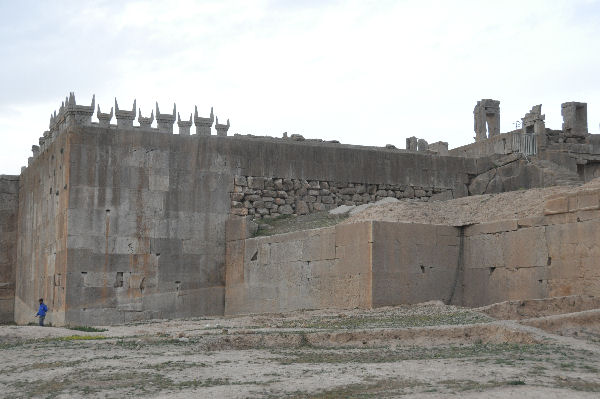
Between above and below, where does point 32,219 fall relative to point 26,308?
above

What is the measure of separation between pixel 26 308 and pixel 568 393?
1923cm

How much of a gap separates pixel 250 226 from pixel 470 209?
5.08 meters

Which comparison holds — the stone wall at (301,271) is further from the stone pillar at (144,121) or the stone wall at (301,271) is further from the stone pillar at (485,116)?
the stone pillar at (485,116)

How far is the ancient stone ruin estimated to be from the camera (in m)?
14.5

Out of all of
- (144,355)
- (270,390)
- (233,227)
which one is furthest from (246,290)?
(270,390)

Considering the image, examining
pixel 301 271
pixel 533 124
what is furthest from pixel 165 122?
pixel 533 124

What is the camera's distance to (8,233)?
25.7m

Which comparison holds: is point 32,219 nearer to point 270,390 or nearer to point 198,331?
point 198,331

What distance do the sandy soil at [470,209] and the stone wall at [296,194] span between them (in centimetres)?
301

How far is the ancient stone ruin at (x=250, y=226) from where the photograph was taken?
14.5m

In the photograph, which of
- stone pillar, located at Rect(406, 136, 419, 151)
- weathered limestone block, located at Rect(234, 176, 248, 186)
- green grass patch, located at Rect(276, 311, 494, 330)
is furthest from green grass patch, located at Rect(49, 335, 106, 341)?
stone pillar, located at Rect(406, 136, 419, 151)

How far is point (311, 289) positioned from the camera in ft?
52.9

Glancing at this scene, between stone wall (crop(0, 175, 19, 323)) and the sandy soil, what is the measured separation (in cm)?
1276

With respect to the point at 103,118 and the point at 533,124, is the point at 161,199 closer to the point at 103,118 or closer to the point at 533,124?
the point at 103,118
